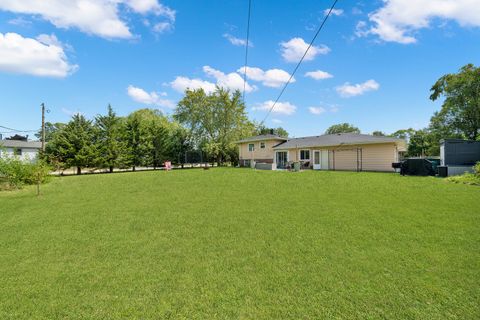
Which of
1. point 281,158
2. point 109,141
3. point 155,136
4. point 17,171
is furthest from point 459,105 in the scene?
point 17,171

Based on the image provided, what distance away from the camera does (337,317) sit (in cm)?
239

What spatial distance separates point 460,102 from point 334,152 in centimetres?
2049

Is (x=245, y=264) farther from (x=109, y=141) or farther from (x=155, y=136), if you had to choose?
(x=155, y=136)

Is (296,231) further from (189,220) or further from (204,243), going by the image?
(189,220)

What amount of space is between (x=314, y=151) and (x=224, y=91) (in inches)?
626

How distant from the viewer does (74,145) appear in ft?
78.9

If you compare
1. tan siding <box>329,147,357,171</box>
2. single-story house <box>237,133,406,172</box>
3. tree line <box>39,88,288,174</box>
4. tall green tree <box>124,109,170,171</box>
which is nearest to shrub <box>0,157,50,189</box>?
tree line <box>39,88,288,174</box>

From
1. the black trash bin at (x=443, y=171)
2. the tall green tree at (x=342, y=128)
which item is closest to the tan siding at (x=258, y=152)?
the black trash bin at (x=443, y=171)

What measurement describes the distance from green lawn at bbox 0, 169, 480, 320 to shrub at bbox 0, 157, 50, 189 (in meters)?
8.89

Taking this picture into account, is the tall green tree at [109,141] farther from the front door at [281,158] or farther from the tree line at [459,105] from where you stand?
the tree line at [459,105]

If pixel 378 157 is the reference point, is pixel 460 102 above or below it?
above

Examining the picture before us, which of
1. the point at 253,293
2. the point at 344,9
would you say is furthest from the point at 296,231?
the point at 344,9

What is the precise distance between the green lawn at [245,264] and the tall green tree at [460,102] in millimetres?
31819

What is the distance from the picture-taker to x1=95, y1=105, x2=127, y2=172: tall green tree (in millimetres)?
25750
